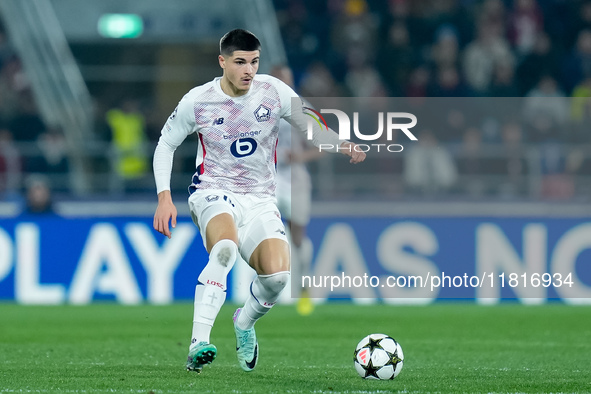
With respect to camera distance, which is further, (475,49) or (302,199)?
(475,49)

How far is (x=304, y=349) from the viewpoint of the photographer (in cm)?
843

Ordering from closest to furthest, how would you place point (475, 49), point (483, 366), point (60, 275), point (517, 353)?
point (483, 366)
point (517, 353)
point (60, 275)
point (475, 49)

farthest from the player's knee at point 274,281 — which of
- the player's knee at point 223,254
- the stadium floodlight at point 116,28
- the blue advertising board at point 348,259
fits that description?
the stadium floodlight at point 116,28

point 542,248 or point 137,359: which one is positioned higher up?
point 542,248

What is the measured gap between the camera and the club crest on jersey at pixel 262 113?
680 centimetres

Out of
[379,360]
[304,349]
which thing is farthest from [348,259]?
[379,360]

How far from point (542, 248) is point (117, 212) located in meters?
5.50

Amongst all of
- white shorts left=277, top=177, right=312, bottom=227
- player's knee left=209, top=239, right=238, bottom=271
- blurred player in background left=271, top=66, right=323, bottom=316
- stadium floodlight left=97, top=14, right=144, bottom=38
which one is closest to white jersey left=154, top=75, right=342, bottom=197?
player's knee left=209, top=239, right=238, bottom=271

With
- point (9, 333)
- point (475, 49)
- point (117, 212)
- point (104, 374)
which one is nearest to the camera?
point (104, 374)

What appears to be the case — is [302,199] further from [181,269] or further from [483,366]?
[483,366]

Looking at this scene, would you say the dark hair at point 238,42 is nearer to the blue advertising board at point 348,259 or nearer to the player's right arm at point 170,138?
the player's right arm at point 170,138

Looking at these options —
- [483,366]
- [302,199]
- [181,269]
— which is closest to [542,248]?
[302,199]

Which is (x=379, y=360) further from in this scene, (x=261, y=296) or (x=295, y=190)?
(x=295, y=190)

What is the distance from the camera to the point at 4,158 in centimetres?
1457
